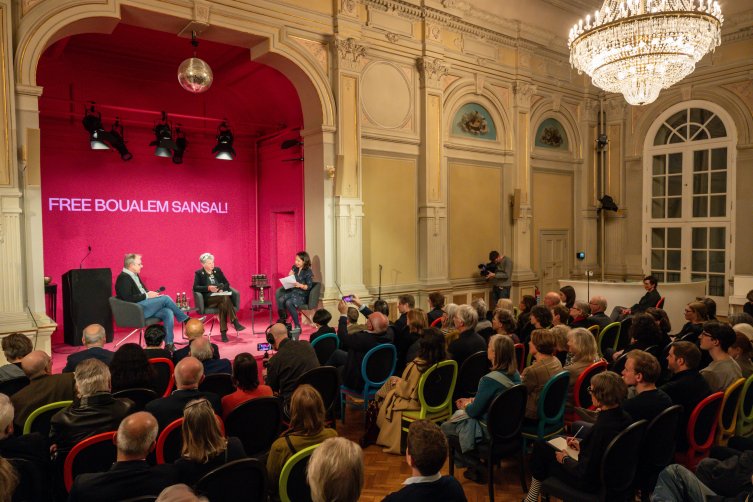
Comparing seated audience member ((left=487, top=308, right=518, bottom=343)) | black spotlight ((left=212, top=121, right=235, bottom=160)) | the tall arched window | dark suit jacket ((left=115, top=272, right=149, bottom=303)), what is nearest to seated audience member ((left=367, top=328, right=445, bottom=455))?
seated audience member ((left=487, top=308, right=518, bottom=343))

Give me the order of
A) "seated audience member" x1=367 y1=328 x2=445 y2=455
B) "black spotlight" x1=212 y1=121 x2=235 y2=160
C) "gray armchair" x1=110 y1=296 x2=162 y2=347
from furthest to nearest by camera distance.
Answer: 1. "black spotlight" x1=212 y1=121 x2=235 y2=160
2. "gray armchair" x1=110 y1=296 x2=162 y2=347
3. "seated audience member" x1=367 y1=328 x2=445 y2=455

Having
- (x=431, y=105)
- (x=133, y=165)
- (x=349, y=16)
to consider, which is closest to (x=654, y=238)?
(x=431, y=105)

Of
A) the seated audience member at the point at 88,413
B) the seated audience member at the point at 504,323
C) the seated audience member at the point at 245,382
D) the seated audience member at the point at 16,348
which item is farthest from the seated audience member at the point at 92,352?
the seated audience member at the point at 504,323

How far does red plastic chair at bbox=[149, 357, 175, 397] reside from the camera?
4052 millimetres

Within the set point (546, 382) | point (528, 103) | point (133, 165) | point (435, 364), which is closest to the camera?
point (546, 382)

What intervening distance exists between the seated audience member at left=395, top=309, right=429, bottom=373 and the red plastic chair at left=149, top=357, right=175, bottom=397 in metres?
1.95

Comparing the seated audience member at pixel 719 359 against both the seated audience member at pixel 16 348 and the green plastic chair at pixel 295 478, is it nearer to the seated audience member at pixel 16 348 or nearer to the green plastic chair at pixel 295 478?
the green plastic chair at pixel 295 478

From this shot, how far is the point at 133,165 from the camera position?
8727mm

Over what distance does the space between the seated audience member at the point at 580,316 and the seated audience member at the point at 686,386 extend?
206 cm

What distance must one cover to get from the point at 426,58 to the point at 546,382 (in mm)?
6503

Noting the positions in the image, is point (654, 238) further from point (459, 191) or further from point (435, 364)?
point (435, 364)

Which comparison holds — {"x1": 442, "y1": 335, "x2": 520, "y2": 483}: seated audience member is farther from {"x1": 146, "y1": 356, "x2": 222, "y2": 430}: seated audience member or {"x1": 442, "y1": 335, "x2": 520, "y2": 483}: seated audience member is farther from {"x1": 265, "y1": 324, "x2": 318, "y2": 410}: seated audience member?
{"x1": 146, "y1": 356, "x2": 222, "y2": 430}: seated audience member

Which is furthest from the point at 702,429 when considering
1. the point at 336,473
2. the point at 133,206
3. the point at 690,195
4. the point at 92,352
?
the point at 690,195

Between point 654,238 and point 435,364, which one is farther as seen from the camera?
point 654,238
